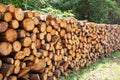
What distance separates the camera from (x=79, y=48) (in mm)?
7129

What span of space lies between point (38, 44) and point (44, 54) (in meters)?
0.26

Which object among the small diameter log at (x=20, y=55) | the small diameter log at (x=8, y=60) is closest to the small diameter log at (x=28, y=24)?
the small diameter log at (x=20, y=55)

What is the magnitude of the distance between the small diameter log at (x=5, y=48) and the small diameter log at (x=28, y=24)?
483mm

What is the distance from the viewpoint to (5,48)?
12.9 ft

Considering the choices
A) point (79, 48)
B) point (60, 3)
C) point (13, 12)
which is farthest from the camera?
point (60, 3)

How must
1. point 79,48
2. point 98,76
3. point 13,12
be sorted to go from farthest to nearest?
1. point 79,48
2. point 98,76
3. point 13,12

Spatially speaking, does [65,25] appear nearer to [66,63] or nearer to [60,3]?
[66,63]

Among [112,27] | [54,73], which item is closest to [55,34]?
[54,73]

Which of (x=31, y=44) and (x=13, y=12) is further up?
(x=13, y=12)

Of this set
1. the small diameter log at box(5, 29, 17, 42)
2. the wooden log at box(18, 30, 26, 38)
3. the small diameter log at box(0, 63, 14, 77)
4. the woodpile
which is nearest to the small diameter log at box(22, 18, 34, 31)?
the woodpile

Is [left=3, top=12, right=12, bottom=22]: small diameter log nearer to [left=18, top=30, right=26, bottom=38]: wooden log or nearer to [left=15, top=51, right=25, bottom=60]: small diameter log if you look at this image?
[left=18, top=30, right=26, bottom=38]: wooden log

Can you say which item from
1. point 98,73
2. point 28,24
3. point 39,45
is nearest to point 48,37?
point 39,45

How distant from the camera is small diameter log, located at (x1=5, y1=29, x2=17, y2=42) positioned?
398 centimetres

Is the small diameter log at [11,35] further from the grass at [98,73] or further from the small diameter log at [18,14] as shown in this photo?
the grass at [98,73]
